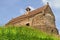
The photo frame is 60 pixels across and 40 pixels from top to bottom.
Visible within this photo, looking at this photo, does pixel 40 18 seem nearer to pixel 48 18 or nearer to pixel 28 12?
pixel 48 18

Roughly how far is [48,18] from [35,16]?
3.07m

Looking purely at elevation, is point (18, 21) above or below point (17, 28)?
above

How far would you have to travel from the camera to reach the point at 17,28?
56.6 ft

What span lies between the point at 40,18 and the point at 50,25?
2.78 metres

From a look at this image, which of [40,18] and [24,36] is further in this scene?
[40,18]

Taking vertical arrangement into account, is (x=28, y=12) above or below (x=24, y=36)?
above

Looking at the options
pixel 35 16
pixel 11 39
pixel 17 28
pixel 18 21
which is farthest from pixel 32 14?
pixel 11 39

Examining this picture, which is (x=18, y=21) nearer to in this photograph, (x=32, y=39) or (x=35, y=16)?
(x=35, y=16)

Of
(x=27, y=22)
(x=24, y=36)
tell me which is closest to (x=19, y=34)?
(x=24, y=36)

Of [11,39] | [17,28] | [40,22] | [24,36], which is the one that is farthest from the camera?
[40,22]

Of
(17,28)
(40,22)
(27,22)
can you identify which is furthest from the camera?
(27,22)

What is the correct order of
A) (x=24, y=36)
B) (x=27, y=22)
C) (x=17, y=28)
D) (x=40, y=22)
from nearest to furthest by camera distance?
(x=24, y=36) → (x=17, y=28) → (x=40, y=22) → (x=27, y=22)

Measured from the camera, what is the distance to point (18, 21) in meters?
51.2

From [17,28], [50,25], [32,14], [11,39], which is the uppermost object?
[32,14]
